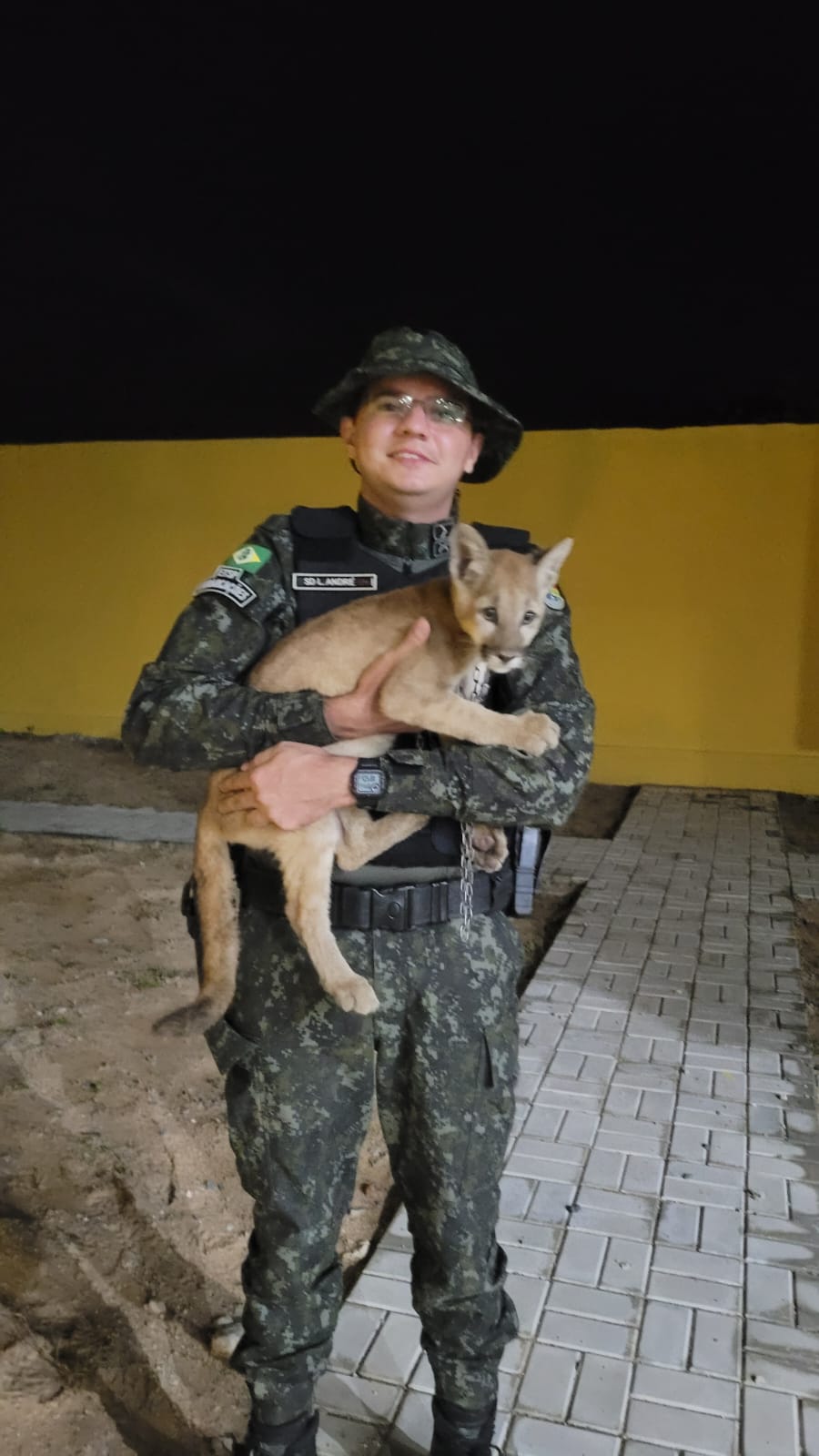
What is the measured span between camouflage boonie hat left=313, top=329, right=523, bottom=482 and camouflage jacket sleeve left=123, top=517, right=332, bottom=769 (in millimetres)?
356

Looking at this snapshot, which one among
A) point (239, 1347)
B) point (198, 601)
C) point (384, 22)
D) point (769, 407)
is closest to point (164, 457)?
point (769, 407)

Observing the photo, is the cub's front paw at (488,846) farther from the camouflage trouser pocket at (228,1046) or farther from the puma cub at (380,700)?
the camouflage trouser pocket at (228,1046)

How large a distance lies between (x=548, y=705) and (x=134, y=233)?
5220mm

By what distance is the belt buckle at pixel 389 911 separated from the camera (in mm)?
1863

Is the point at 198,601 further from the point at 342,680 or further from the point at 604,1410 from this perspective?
the point at 604,1410

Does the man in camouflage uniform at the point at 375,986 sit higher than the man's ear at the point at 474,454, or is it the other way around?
the man's ear at the point at 474,454

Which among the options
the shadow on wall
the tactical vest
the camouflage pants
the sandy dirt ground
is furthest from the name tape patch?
the shadow on wall

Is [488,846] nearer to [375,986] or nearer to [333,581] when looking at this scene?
[375,986]

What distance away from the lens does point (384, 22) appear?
3.65 meters

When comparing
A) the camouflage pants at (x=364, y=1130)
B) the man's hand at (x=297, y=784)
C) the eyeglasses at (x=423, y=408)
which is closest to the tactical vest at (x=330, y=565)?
the eyeglasses at (x=423, y=408)

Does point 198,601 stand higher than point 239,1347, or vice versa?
point 198,601

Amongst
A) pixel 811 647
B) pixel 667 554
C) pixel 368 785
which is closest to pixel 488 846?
pixel 368 785

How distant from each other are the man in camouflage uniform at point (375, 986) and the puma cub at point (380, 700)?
0.05 meters

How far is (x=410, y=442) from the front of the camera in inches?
72.7
